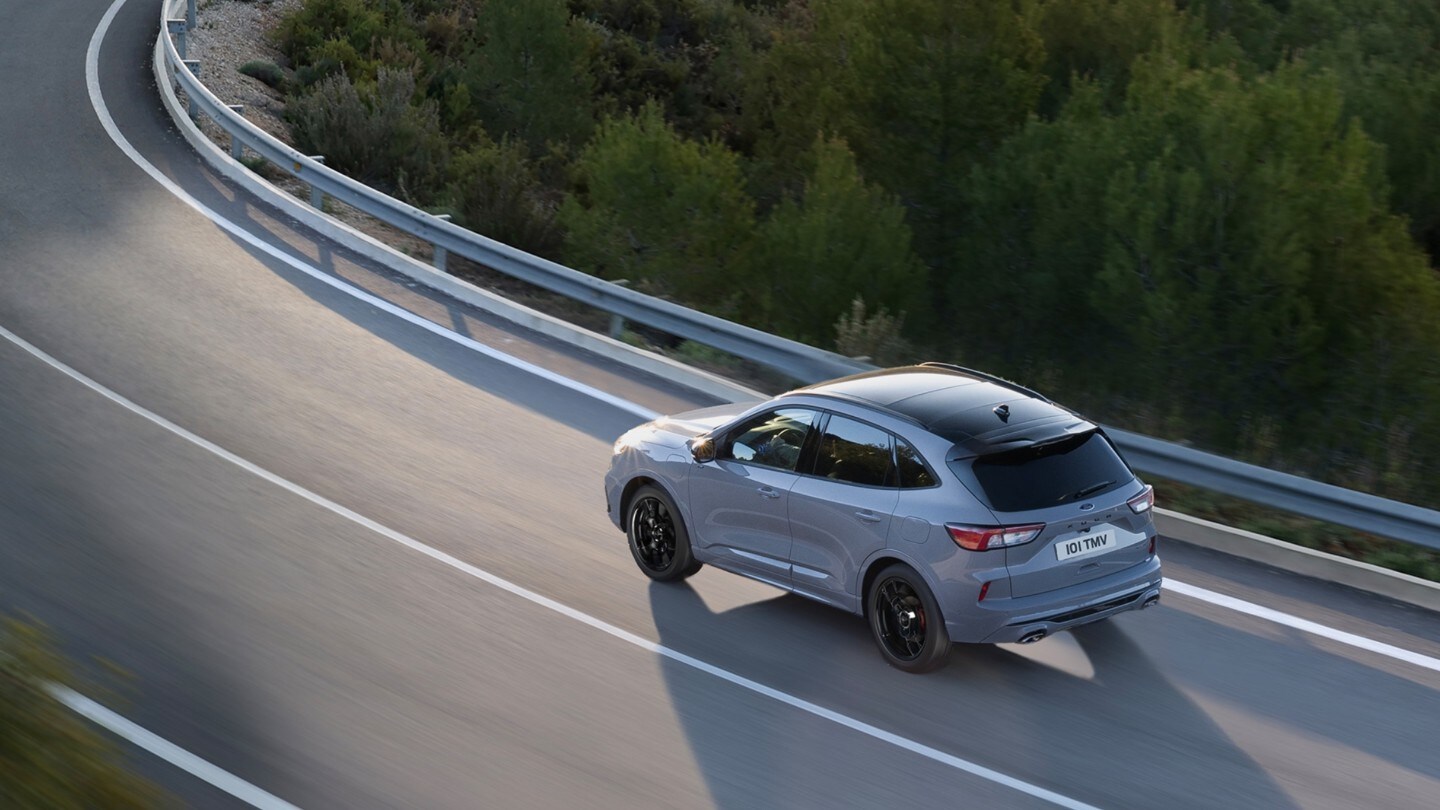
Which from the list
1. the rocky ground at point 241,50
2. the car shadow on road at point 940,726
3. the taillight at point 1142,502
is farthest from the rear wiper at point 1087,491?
the rocky ground at point 241,50

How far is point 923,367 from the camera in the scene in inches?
371

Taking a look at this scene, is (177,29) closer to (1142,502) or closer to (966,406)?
(966,406)

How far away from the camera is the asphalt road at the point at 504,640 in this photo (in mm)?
7293

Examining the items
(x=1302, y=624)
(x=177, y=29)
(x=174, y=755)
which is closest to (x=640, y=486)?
(x=174, y=755)

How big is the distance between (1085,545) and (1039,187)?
22916 millimetres

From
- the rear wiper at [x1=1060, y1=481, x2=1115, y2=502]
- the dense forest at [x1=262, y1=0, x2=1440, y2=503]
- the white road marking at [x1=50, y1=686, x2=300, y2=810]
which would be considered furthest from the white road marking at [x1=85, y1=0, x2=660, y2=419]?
the white road marking at [x1=50, y1=686, x2=300, y2=810]

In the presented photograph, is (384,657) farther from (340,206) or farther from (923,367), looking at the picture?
(340,206)

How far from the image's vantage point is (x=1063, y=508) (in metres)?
7.95

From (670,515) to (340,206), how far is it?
10.7m

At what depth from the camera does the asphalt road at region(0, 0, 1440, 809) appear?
287 inches

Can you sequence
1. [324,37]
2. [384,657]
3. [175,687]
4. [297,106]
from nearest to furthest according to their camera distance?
[175,687] → [384,657] → [297,106] → [324,37]

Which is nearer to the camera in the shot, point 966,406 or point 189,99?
point 966,406

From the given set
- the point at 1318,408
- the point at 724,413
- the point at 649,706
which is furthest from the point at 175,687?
the point at 1318,408

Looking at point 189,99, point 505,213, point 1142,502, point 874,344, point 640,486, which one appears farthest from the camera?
point 189,99
